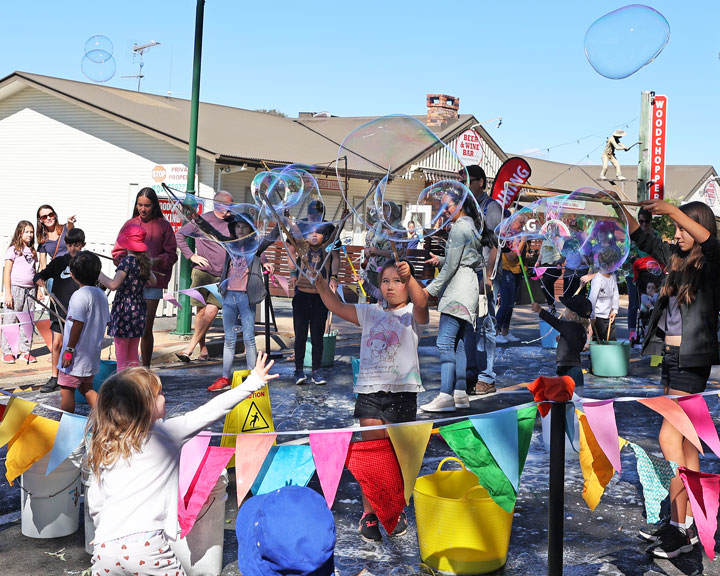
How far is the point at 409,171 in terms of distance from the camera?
21.6 meters

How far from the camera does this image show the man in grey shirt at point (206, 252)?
7527 millimetres

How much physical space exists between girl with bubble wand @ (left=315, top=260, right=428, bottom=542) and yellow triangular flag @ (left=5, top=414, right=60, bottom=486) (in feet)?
5.32

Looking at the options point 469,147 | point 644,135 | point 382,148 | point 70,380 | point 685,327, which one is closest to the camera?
point 685,327

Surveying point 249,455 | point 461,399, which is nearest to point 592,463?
point 249,455

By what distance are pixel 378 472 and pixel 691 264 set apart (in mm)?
2078

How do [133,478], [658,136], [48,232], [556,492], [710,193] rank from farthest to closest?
1. [710,193]
2. [658,136]
3. [48,232]
4. [556,492]
5. [133,478]

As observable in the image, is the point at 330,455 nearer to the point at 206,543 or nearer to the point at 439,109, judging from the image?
the point at 206,543

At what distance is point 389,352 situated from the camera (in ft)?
15.1

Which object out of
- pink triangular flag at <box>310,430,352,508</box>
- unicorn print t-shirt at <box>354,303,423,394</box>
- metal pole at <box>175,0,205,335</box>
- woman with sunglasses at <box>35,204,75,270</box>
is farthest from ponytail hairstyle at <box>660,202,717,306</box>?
metal pole at <box>175,0,205,335</box>

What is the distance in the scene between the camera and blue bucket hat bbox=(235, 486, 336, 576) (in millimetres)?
2205

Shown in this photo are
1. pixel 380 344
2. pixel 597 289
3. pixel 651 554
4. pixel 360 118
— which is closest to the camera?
pixel 651 554

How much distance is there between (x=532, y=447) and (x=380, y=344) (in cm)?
218

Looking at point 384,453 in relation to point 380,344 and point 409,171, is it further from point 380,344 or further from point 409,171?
point 409,171

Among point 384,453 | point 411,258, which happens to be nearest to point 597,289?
point 384,453
